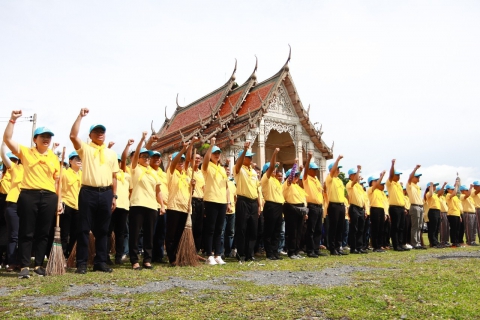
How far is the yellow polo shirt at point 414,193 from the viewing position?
11516 mm

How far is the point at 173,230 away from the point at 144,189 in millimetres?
1104

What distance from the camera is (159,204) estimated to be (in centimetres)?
750

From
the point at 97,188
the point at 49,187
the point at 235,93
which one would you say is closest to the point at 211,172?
the point at 97,188

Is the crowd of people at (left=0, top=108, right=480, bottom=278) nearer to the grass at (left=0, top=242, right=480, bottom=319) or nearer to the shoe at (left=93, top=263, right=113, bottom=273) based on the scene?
the shoe at (left=93, top=263, right=113, bottom=273)

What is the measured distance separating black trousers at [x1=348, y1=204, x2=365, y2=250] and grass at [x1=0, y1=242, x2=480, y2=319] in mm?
4398

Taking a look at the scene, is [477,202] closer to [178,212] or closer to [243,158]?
[243,158]

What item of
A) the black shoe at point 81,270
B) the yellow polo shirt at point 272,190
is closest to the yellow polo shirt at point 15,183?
the black shoe at point 81,270

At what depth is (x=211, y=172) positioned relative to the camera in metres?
7.53

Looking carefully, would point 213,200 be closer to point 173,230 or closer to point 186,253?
point 173,230

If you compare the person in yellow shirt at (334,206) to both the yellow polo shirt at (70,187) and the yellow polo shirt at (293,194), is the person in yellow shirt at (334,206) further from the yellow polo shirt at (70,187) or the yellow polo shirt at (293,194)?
the yellow polo shirt at (70,187)

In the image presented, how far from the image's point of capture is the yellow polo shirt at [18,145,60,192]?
5.78 m

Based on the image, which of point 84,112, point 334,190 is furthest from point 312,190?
point 84,112

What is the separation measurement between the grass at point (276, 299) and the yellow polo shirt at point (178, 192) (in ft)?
6.42

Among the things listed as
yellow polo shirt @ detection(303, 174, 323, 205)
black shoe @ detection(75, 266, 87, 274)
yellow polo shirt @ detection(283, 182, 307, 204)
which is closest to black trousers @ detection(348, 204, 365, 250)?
yellow polo shirt @ detection(303, 174, 323, 205)
